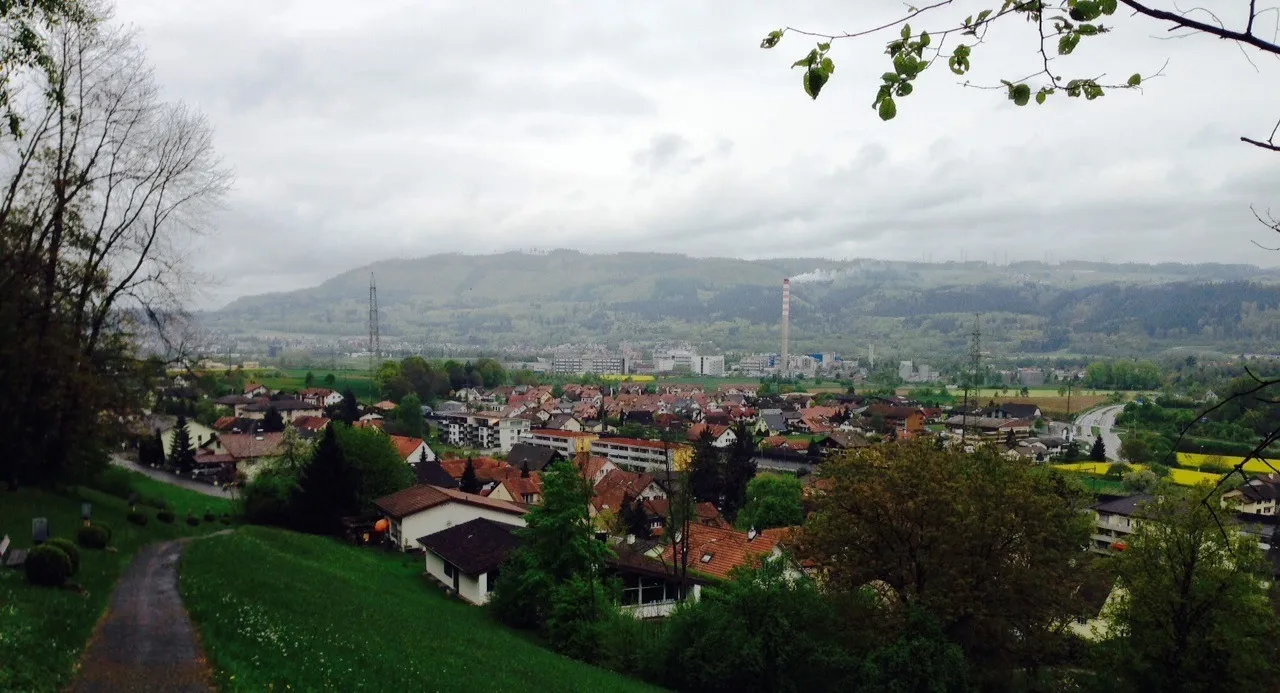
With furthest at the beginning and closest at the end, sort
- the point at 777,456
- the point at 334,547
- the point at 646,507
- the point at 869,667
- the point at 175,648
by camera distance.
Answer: the point at 777,456 < the point at 646,507 < the point at 334,547 < the point at 869,667 < the point at 175,648

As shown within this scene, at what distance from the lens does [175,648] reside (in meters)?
10.2

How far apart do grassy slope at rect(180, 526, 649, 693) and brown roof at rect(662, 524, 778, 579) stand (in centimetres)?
705

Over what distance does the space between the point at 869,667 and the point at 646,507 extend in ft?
82.6

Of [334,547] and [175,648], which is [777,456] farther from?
[175,648]

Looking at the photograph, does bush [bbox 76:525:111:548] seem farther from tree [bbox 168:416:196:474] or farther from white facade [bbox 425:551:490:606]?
tree [bbox 168:416:196:474]

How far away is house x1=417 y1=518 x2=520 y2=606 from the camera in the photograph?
2302cm

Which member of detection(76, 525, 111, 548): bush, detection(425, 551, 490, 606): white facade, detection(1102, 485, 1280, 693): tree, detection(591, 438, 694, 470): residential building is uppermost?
detection(76, 525, 111, 548): bush

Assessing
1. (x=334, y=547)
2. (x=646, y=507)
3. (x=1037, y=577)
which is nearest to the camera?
(x=1037, y=577)

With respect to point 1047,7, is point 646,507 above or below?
below

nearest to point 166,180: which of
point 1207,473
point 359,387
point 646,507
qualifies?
point 646,507

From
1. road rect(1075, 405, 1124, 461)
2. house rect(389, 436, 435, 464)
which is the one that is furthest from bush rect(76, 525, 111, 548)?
road rect(1075, 405, 1124, 461)

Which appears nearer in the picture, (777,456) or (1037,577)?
(1037,577)

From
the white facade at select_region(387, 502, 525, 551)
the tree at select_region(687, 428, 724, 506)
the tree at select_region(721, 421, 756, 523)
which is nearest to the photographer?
the white facade at select_region(387, 502, 525, 551)

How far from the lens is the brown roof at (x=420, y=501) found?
28562 mm
